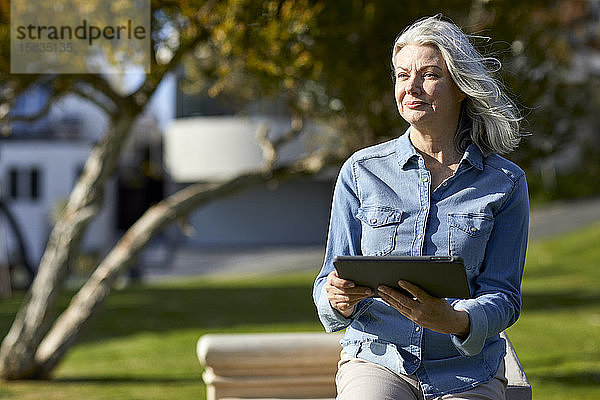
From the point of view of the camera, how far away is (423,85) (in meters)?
2.82

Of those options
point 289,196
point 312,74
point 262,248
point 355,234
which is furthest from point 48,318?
point 289,196

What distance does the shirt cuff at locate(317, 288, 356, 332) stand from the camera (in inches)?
108

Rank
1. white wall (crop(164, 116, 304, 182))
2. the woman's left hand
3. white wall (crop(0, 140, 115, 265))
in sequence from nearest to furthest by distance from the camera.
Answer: the woman's left hand, white wall (crop(164, 116, 304, 182)), white wall (crop(0, 140, 115, 265))

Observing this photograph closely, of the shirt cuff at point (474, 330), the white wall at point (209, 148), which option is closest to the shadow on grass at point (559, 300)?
the shirt cuff at point (474, 330)

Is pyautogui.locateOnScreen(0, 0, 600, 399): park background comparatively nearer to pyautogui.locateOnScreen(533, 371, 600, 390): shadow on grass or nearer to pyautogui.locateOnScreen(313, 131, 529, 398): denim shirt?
pyautogui.locateOnScreen(533, 371, 600, 390): shadow on grass

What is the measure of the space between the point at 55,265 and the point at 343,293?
4998 mm

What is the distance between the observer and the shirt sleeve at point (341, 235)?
2.84m

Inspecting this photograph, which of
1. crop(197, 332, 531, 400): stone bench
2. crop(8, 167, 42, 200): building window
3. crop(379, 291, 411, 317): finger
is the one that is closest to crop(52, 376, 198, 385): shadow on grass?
crop(197, 332, 531, 400): stone bench

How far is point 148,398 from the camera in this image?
7.01 meters

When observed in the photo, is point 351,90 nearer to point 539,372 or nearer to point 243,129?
point 539,372

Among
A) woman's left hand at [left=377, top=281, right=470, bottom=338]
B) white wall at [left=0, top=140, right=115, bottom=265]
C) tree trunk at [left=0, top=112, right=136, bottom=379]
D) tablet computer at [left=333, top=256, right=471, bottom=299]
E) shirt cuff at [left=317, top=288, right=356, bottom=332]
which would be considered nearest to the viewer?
tablet computer at [left=333, top=256, right=471, bottom=299]

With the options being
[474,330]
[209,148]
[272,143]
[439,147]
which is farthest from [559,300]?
[209,148]

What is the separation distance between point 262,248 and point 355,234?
26.3m

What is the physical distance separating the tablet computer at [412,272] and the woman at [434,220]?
208mm
